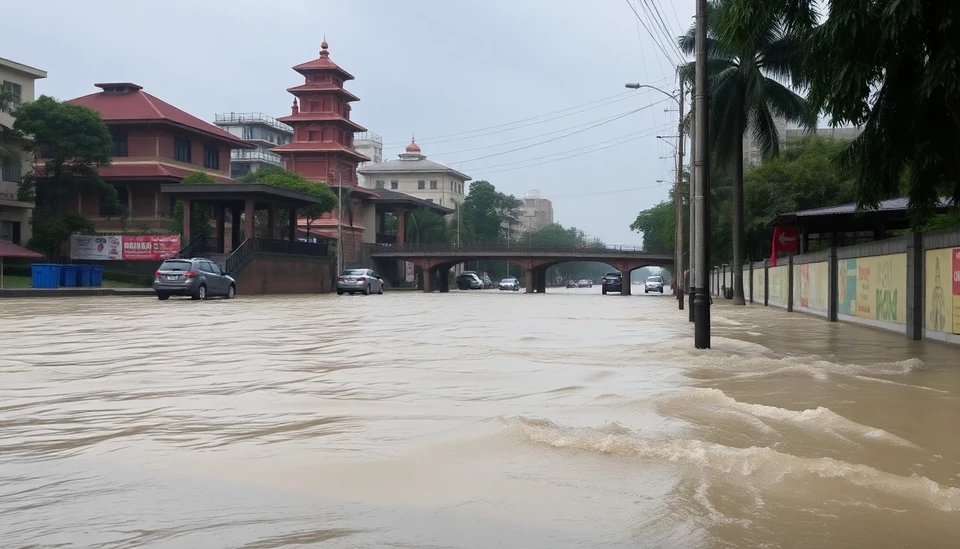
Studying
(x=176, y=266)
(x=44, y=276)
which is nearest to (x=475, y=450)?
(x=176, y=266)

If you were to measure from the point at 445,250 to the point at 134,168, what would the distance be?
3445 centimetres

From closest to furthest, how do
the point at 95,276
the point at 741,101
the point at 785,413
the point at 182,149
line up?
the point at 785,413
the point at 741,101
the point at 95,276
the point at 182,149

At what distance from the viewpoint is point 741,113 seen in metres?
42.5

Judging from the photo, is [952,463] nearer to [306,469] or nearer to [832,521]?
[832,521]

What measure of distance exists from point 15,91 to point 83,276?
682 inches

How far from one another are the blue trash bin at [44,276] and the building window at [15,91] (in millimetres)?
15822

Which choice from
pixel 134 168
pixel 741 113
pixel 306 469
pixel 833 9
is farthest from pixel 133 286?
pixel 306 469

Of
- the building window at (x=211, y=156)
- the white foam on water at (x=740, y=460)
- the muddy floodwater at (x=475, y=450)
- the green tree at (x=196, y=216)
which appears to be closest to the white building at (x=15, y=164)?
the green tree at (x=196, y=216)

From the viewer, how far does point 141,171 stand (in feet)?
219

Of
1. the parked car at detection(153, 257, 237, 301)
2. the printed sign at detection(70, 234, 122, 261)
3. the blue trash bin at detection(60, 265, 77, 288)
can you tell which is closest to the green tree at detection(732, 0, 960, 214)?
the parked car at detection(153, 257, 237, 301)

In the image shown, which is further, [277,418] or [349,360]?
[349,360]

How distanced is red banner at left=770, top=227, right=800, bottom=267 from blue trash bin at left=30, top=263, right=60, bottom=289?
33543mm

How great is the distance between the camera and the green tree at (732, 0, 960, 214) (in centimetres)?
1298

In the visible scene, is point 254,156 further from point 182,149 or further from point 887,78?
point 887,78
